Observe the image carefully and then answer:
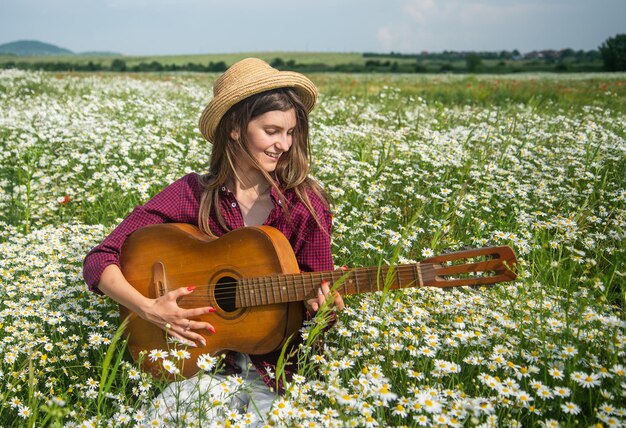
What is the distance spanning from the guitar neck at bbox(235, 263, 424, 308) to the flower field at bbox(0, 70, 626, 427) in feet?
0.53

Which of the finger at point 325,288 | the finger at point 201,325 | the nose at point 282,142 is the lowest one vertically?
the finger at point 201,325

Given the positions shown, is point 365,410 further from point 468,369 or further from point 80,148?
point 80,148

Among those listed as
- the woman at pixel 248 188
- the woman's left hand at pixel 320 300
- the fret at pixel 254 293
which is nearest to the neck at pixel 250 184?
the woman at pixel 248 188

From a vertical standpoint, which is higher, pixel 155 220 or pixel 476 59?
pixel 476 59

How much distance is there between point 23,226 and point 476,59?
4976 cm

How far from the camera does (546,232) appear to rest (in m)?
3.72

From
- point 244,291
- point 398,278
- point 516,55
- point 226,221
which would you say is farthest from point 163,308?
point 516,55

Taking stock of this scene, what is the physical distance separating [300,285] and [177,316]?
2.04 feet

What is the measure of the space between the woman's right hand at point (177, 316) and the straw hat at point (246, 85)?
3.14 ft

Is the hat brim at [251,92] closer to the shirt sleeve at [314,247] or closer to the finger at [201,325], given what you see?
the shirt sleeve at [314,247]

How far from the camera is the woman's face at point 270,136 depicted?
2.75m

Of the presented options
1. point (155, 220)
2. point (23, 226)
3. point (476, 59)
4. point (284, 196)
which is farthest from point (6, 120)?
point (476, 59)

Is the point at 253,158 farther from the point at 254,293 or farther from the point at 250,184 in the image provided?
the point at 254,293

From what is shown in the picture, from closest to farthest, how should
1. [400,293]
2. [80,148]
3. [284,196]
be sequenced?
[400,293] → [284,196] → [80,148]
